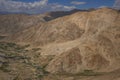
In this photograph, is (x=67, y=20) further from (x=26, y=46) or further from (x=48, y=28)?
(x=26, y=46)

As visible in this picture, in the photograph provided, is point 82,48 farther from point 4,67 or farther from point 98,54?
point 4,67

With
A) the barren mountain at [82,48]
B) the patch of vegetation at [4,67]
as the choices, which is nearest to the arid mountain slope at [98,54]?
the barren mountain at [82,48]

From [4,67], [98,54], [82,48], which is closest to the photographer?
[98,54]

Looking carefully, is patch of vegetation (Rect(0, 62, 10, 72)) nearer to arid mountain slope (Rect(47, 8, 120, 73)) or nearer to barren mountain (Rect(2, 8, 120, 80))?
barren mountain (Rect(2, 8, 120, 80))

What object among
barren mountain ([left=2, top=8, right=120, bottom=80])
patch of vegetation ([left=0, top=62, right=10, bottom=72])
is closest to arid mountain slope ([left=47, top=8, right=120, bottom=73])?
barren mountain ([left=2, top=8, right=120, bottom=80])

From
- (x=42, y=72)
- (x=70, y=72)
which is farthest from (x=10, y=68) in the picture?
(x=70, y=72)

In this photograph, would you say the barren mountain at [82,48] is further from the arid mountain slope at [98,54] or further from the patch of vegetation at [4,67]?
the patch of vegetation at [4,67]

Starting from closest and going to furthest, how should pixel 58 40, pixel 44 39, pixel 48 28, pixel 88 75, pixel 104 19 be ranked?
pixel 88 75
pixel 104 19
pixel 58 40
pixel 44 39
pixel 48 28

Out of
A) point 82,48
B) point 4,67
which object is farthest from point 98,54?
point 4,67
